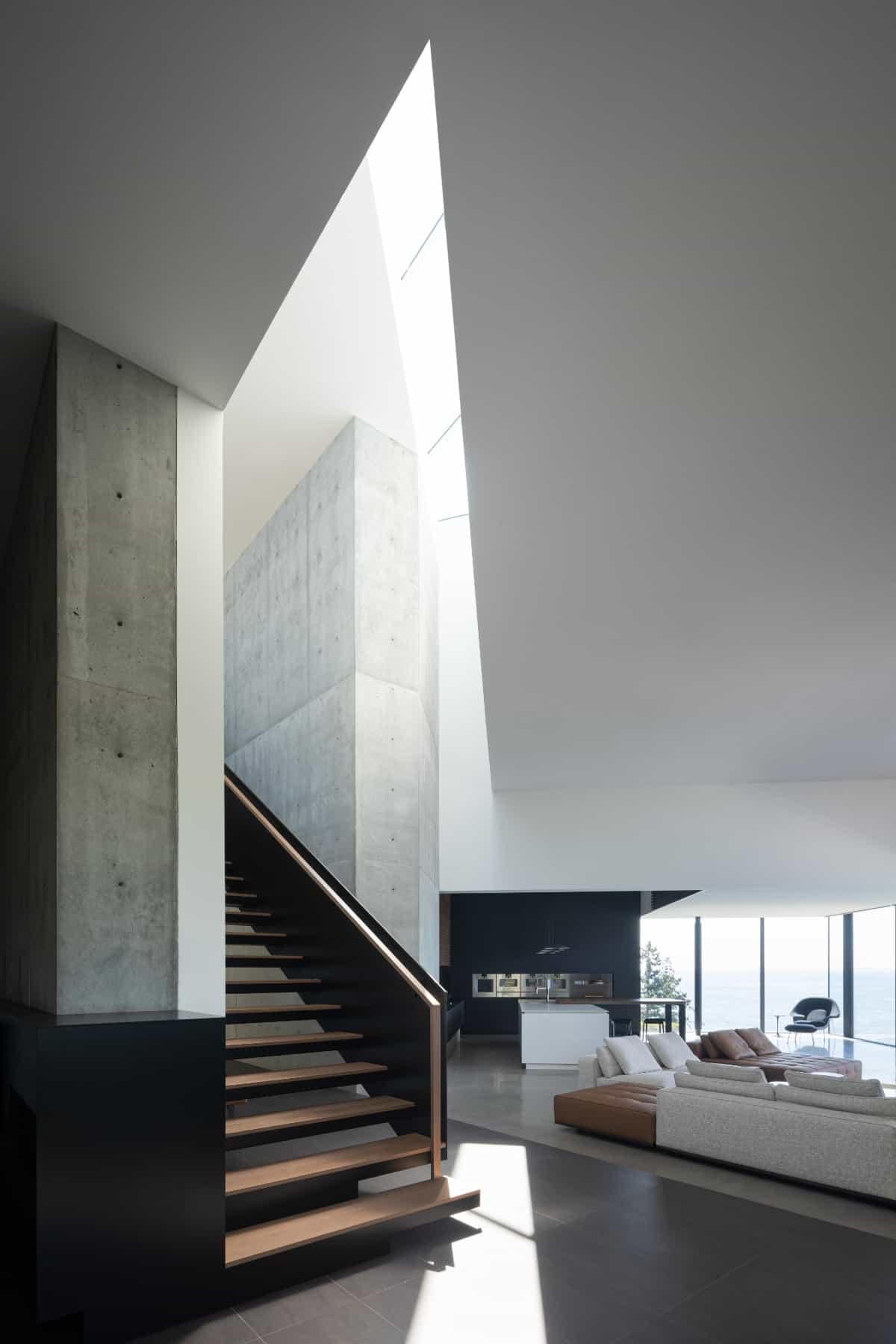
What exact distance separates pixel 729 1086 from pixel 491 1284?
314 cm

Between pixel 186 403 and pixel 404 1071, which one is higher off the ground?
pixel 186 403

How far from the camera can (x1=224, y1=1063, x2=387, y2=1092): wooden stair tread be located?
4816mm

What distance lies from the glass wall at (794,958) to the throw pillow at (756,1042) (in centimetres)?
657

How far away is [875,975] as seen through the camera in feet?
123

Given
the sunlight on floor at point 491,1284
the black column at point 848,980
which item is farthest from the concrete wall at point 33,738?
the black column at point 848,980

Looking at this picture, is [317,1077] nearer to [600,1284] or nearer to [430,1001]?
[430,1001]

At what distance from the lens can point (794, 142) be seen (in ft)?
11.1

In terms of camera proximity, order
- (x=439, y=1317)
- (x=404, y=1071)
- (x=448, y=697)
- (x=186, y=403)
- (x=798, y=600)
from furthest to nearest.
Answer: (x=448, y=697), (x=798, y=600), (x=404, y=1071), (x=186, y=403), (x=439, y=1317)

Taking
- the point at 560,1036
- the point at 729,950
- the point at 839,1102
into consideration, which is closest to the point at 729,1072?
the point at 839,1102

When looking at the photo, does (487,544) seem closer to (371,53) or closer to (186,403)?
(186,403)

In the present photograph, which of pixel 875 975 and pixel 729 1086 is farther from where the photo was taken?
pixel 875 975

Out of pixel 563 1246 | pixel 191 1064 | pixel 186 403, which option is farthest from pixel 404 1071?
pixel 186 403

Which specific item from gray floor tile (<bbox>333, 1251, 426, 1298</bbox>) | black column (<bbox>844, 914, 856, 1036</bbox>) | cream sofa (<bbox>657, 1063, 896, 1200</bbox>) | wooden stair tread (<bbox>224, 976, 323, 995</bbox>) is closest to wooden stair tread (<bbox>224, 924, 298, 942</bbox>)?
wooden stair tread (<bbox>224, 976, 323, 995</bbox>)

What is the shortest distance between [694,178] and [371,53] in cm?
142
